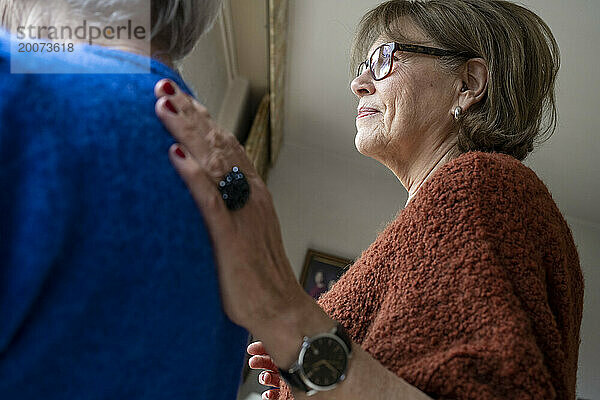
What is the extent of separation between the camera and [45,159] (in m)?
0.49

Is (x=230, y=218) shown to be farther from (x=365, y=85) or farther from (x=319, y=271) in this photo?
(x=319, y=271)

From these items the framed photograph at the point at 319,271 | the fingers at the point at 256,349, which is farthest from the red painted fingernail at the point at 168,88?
the framed photograph at the point at 319,271

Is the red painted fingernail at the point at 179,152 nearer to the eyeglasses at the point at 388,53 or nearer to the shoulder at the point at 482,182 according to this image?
the shoulder at the point at 482,182

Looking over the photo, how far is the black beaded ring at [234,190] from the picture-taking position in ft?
1.90

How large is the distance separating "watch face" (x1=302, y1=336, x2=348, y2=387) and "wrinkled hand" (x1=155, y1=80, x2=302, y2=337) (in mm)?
54

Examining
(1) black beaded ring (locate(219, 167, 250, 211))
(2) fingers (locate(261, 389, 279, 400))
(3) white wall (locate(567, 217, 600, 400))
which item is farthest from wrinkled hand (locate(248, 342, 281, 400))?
(3) white wall (locate(567, 217, 600, 400))

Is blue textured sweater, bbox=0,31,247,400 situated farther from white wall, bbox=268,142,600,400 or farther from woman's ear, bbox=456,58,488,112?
white wall, bbox=268,142,600,400

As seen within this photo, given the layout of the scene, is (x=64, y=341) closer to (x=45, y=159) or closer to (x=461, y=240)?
(x=45, y=159)

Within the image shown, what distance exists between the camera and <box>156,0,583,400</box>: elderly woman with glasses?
1.93ft

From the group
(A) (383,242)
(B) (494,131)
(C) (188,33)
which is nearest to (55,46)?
(C) (188,33)

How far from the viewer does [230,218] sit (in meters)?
0.58

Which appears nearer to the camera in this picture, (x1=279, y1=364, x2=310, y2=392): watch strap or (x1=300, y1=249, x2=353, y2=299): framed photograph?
(x1=279, y1=364, x2=310, y2=392): watch strap

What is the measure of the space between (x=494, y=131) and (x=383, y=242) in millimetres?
304

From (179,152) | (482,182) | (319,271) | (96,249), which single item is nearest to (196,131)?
(179,152)
